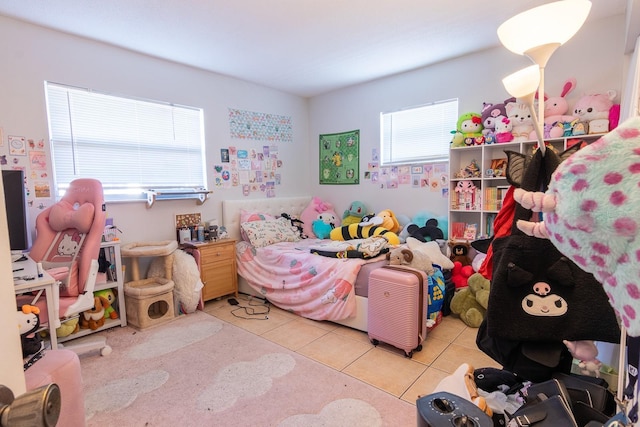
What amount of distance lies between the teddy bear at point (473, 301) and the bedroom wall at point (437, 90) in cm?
99

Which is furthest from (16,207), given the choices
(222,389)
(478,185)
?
(478,185)

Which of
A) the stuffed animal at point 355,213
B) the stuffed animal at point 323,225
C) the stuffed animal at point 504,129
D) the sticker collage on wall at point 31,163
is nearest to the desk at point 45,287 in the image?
the sticker collage on wall at point 31,163

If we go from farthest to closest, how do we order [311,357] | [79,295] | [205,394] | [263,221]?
[263,221]
[311,357]
[79,295]
[205,394]

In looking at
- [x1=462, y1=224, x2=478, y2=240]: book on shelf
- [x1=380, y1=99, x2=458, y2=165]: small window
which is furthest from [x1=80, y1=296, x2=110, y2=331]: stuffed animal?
[x1=462, y1=224, x2=478, y2=240]: book on shelf

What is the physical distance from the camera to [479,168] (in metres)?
3.31

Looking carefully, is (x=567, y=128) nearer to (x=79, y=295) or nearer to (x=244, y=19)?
(x=244, y=19)

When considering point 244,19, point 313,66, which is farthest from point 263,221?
point 244,19

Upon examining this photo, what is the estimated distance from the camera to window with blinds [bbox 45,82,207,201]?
2787mm

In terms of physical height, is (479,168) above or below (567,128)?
below

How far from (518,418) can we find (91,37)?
3.82 meters

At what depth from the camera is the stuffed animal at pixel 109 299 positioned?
2793 millimetres

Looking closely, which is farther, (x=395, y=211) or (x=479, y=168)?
(x=395, y=211)

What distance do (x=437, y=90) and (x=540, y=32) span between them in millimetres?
2924

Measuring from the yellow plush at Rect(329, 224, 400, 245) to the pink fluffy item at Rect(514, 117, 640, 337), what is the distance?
2.75 metres
